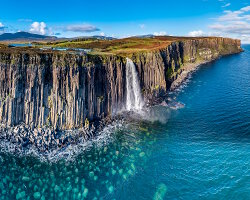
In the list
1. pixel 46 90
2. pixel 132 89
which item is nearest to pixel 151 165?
pixel 46 90

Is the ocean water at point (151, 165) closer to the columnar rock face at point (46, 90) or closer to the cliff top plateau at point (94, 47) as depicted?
the columnar rock face at point (46, 90)

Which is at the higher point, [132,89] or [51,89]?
[51,89]

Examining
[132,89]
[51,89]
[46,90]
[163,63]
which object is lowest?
[132,89]

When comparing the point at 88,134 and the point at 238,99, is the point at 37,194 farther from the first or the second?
the point at 238,99

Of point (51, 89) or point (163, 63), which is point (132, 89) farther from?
point (51, 89)

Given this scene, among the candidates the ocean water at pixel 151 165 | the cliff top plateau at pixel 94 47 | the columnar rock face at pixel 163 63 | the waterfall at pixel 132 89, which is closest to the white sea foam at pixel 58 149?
the ocean water at pixel 151 165

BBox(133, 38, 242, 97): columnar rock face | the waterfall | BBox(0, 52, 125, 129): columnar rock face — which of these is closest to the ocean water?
BBox(0, 52, 125, 129): columnar rock face

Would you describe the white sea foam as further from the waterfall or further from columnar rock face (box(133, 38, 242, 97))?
columnar rock face (box(133, 38, 242, 97))
